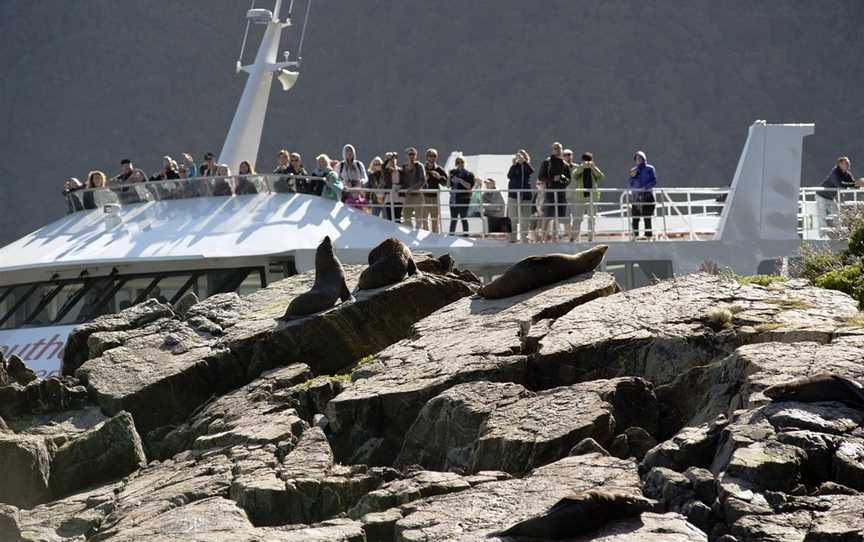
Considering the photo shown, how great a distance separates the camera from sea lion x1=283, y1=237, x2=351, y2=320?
61.4 feet

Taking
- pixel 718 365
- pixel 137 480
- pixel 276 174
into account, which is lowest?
pixel 137 480

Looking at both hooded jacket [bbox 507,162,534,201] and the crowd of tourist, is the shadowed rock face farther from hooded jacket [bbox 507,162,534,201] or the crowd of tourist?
hooded jacket [bbox 507,162,534,201]

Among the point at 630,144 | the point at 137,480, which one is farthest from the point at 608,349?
the point at 630,144

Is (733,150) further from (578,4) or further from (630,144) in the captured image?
(578,4)

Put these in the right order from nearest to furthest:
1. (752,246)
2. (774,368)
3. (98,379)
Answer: (774,368) → (98,379) → (752,246)

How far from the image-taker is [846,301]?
51.6 feet

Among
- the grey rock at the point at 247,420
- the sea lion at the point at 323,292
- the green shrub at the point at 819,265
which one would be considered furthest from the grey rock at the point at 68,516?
the green shrub at the point at 819,265

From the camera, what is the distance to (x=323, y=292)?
18.8 metres

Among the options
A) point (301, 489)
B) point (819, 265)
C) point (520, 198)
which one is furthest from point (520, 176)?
point (301, 489)

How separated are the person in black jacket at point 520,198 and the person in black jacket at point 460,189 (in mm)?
733

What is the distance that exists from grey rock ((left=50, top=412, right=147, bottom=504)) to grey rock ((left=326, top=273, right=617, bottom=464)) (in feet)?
7.39

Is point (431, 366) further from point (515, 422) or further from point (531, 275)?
point (531, 275)

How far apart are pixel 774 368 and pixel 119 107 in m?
63.3

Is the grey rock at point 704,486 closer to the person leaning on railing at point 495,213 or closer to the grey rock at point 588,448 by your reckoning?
the grey rock at point 588,448
